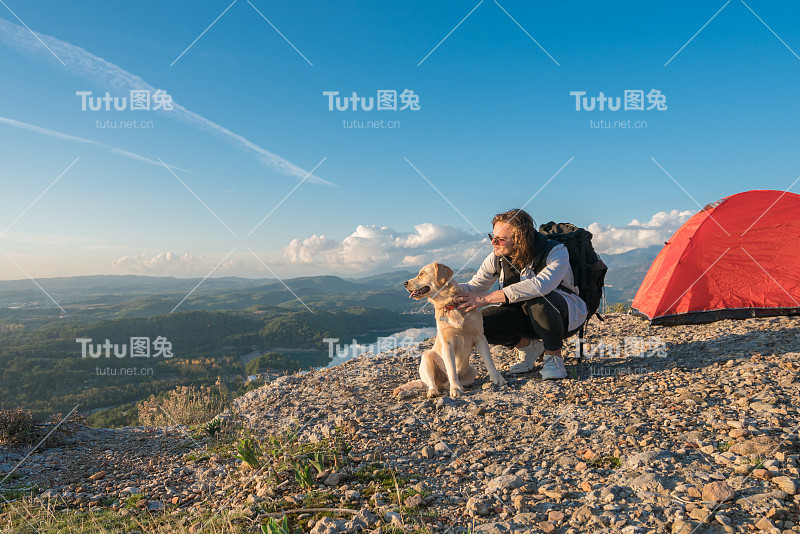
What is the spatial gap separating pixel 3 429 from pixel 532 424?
7801 mm

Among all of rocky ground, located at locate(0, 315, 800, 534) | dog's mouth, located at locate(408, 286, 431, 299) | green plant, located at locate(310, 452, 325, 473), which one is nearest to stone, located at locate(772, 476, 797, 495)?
rocky ground, located at locate(0, 315, 800, 534)

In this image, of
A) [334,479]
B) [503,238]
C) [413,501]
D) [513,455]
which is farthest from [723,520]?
[503,238]

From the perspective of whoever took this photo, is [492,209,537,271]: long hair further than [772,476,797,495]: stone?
Yes

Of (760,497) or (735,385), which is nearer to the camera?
(760,497)

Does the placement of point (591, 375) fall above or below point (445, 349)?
below

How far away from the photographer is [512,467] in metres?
3.80

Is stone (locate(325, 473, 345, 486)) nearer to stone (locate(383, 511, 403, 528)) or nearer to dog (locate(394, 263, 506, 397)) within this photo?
stone (locate(383, 511, 403, 528))

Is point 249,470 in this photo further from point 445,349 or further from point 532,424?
point 532,424

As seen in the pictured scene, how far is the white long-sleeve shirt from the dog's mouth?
59 centimetres

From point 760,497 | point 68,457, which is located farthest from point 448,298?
point 68,457

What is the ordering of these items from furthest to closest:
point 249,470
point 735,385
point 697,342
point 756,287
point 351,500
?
point 756,287 → point 697,342 → point 735,385 → point 249,470 → point 351,500

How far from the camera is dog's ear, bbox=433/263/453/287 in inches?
224

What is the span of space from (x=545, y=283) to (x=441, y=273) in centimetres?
140

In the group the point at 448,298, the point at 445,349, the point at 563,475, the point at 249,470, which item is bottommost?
the point at 249,470
